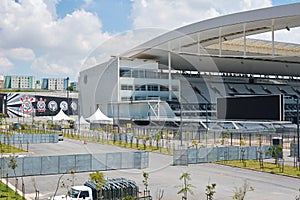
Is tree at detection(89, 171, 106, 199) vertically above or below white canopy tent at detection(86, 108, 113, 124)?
below

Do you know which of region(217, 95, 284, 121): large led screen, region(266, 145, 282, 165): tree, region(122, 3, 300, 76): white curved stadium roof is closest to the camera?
region(217, 95, 284, 121): large led screen

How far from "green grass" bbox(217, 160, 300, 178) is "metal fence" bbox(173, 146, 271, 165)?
63 centimetres

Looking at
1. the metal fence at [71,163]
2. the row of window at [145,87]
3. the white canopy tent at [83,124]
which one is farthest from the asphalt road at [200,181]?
the row of window at [145,87]

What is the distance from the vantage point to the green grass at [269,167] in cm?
2222

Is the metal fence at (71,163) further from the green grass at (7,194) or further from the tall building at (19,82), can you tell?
the tall building at (19,82)

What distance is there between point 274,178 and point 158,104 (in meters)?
34.2

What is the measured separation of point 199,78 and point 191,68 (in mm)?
3224

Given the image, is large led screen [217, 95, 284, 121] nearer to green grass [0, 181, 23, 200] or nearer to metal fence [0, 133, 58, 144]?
green grass [0, 181, 23, 200]

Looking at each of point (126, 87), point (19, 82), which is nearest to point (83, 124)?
point (126, 87)

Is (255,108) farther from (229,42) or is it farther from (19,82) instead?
(19,82)

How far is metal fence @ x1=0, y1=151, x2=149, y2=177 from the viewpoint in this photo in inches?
773

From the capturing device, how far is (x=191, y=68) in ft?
235

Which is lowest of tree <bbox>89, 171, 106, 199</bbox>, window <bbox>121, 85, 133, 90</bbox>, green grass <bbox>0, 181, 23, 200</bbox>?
green grass <bbox>0, 181, 23, 200</bbox>

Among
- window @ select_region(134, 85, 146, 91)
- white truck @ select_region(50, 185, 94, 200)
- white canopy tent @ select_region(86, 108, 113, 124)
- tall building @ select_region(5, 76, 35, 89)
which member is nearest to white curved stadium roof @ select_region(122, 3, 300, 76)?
window @ select_region(134, 85, 146, 91)
